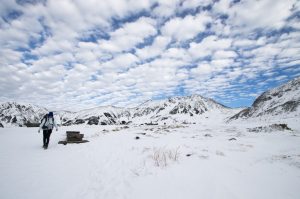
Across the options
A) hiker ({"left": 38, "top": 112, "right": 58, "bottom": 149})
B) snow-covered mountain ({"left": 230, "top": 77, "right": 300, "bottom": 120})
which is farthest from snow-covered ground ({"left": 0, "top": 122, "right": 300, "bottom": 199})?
snow-covered mountain ({"left": 230, "top": 77, "right": 300, "bottom": 120})

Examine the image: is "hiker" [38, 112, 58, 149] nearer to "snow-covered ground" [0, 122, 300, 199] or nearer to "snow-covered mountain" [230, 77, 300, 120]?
"snow-covered ground" [0, 122, 300, 199]

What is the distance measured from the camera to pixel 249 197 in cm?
524

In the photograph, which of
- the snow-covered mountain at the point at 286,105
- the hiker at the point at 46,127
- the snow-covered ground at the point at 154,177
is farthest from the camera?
the snow-covered mountain at the point at 286,105

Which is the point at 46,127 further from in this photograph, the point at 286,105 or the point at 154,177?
the point at 286,105

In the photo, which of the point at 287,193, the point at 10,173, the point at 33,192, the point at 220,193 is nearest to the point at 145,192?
the point at 220,193

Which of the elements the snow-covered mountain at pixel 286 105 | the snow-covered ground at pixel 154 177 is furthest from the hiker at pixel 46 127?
the snow-covered mountain at pixel 286 105

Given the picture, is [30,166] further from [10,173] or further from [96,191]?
[96,191]

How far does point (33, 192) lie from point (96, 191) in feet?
5.88

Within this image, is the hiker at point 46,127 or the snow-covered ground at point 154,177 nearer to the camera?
the snow-covered ground at point 154,177

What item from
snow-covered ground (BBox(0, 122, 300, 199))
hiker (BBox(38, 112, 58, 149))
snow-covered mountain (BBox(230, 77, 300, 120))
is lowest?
snow-covered ground (BBox(0, 122, 300, 199))

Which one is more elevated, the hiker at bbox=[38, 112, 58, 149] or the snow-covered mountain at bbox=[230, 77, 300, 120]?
the snow-covered mountain at bbox=[230, 77, 300, 120]

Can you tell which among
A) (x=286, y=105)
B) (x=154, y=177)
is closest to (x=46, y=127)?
(x=154, y=177)

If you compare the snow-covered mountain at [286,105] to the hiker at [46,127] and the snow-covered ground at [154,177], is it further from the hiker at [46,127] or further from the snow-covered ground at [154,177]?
the hiker at [46,127]

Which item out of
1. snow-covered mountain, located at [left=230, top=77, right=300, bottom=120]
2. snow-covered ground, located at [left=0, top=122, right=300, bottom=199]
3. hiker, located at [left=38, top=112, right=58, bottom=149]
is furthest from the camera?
snow-covered mountain, located at [left=230, top=77, right=300, bottom=120]
